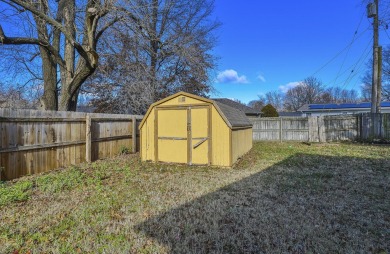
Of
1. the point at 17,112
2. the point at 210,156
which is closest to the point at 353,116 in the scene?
the point at 210,156

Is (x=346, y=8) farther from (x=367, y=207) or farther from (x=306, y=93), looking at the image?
(x=306, y=93)

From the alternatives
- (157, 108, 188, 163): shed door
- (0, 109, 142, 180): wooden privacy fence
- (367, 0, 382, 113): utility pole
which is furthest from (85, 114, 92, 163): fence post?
(367, 0, 382, 113): utility pole

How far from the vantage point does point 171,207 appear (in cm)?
415

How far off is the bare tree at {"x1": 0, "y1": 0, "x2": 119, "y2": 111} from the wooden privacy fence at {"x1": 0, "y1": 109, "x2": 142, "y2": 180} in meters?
1.85

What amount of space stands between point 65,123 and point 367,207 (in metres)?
8.01

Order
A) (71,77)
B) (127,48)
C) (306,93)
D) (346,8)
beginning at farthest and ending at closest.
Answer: (306,93), (346,8), (127,48), (71,77)

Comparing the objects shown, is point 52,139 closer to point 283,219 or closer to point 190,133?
point 190,133

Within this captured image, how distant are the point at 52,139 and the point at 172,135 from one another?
3697 millimetres

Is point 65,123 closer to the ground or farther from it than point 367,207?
farther from it

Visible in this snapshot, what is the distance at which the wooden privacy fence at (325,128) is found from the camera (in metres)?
13.9

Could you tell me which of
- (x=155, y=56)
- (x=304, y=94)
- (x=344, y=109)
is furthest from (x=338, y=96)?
(x=155, y=56)

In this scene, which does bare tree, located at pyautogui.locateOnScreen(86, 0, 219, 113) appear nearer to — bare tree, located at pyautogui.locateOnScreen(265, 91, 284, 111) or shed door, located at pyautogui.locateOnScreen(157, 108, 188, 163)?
shed door, located at pyautogui.locateOnScreen(157, 108, 188, 163)

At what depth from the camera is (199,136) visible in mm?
7887

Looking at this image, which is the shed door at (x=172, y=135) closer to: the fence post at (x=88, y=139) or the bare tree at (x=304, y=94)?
the fence post at (x=88, y=139)
